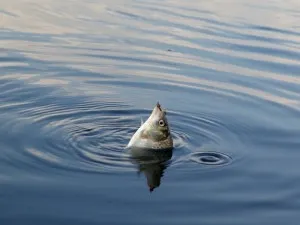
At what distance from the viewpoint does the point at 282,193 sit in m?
8.20

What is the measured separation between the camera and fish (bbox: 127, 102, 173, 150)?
349 inches

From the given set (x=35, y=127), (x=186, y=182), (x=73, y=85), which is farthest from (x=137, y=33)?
(x=186, y=182)

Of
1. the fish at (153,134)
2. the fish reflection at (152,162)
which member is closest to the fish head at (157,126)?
the fish at (153,134)

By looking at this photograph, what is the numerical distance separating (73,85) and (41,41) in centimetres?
370

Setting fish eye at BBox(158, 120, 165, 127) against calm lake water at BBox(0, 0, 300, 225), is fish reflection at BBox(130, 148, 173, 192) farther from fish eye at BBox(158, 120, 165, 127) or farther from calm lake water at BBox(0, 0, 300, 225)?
fish eye at BBox(158, 120, 165, 127)

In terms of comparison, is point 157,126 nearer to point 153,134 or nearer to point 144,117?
point 153,134

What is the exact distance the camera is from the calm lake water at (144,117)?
7.67 metres

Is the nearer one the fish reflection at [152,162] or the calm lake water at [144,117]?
the calm lake water at [144,117]

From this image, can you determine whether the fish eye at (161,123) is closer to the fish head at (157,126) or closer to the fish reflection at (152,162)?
the fish head at (157,126)

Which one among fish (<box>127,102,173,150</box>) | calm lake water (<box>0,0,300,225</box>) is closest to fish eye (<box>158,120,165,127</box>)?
fish (<box>127,102,173,150</box>)

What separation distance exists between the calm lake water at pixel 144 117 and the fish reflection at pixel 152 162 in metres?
0.02

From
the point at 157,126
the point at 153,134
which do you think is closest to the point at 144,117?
the point at 153,134

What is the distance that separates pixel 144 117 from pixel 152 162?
2083 mm

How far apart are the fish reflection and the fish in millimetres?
67
